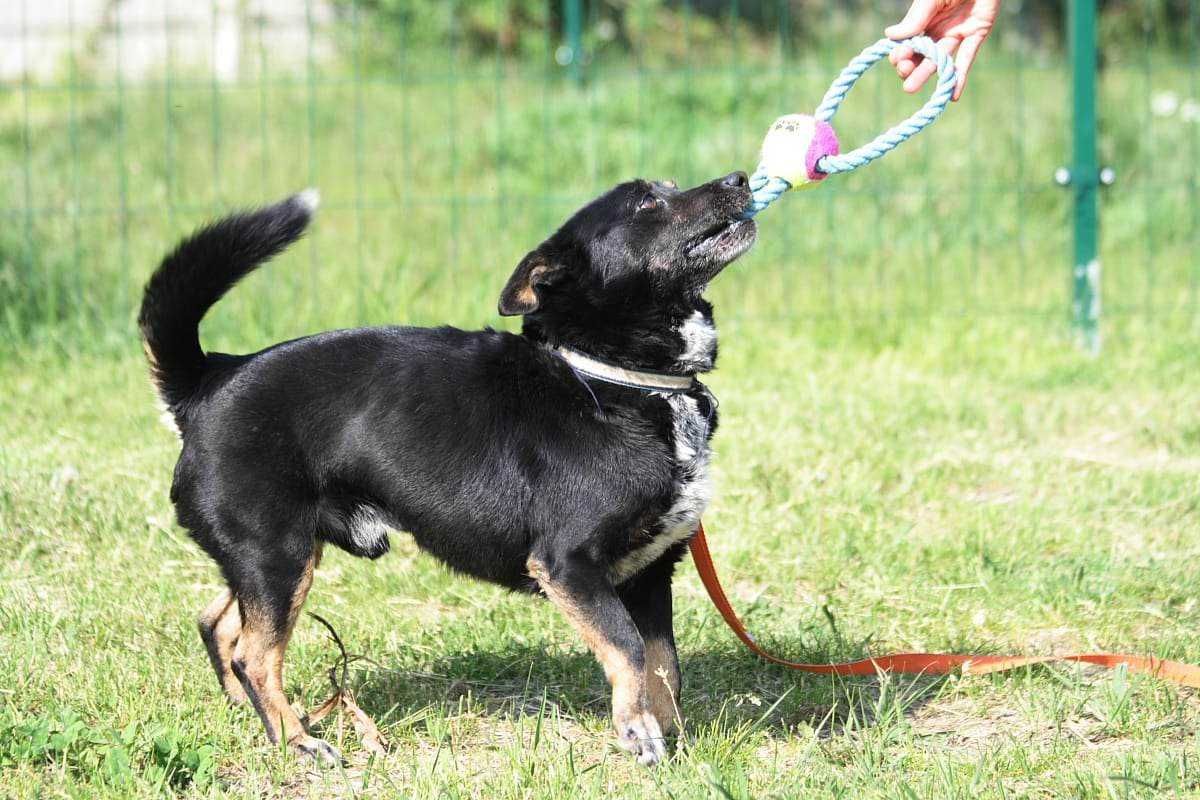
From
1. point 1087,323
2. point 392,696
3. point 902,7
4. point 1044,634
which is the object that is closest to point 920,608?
point 1044,634

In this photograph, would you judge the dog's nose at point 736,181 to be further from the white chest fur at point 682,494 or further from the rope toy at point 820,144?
the white chest fur at point 682,494

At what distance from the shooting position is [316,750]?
2988 millimetres

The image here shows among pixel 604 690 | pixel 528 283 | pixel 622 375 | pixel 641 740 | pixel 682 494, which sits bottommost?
pixel 604 690

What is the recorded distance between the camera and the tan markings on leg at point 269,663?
2998mm

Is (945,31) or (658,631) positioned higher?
(945,31)

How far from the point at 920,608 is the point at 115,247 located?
5.33 meters

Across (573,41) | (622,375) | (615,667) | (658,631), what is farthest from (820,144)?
(573,41)

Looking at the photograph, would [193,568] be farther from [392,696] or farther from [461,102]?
[461,102]

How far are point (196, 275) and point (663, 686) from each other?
1.47 m

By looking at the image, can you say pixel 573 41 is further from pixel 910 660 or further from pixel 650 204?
pixel 910 660

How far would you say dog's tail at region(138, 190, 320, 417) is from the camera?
10.2 ft

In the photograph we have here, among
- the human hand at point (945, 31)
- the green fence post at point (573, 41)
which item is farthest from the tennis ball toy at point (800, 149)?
the green fence post at point (573, 41)

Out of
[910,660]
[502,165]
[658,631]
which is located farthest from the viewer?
[502,165]

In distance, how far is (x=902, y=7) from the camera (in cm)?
1215
